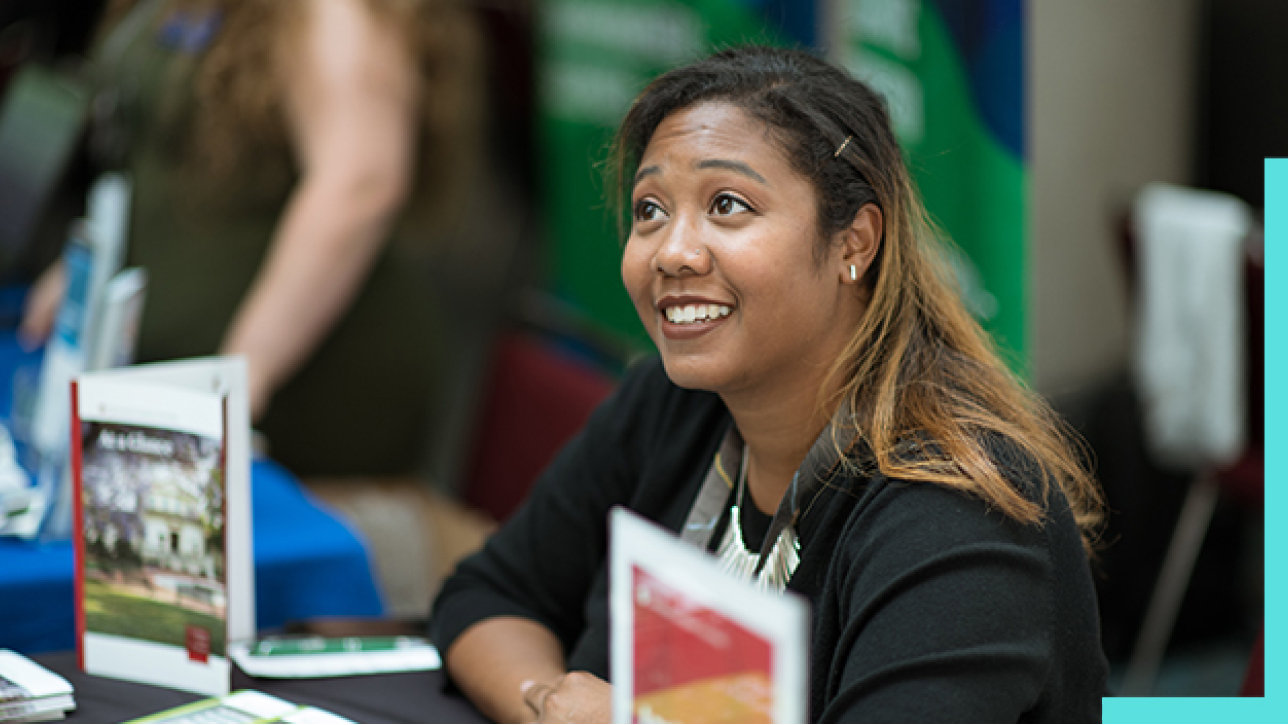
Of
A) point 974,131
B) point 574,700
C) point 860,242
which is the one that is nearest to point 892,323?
point 860,242

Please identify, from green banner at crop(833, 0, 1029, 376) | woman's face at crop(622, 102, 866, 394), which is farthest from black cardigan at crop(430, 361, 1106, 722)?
green banner at crop(833, 0, 1029, 376)

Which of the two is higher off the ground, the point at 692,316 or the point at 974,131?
the point at 974,131

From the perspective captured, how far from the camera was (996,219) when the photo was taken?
79.6 inches

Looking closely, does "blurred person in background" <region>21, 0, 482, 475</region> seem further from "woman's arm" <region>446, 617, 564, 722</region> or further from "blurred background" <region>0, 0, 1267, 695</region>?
"woman's arm" <region>446, 617, 564, 722</region>

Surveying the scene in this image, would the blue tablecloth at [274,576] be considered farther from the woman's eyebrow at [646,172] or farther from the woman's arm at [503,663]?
the woman's eyebrow at [646,172]

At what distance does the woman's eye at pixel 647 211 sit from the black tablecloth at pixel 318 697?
520 mm

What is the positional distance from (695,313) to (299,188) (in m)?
1.40

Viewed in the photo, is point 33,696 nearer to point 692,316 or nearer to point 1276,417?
point 692,316

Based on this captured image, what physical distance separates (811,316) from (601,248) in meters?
2.11

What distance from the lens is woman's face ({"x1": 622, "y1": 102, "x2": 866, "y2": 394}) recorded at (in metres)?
1.16

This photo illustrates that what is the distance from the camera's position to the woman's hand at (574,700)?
3.86 ft

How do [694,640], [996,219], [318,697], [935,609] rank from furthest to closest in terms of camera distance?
1. [996,219]
2. [318,697]
3. [935,609]
4. [694,640]

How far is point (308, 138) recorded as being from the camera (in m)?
2.35

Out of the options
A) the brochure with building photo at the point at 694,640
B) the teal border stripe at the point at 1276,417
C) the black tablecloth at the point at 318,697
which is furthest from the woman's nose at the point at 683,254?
the teal border stripe at the point at 1276,417
